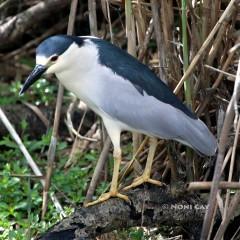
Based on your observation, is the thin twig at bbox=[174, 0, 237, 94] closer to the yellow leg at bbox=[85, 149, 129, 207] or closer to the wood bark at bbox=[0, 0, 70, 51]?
the yellow leg at bbox=[85, 149, 129, 207]

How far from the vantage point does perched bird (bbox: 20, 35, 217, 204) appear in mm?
2770

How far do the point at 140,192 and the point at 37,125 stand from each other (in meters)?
1.58

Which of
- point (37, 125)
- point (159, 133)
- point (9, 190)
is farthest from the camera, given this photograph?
point (37, 125)

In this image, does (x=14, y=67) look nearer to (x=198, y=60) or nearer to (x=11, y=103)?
(x=11, y=103)

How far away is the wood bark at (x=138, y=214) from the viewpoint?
2.68m

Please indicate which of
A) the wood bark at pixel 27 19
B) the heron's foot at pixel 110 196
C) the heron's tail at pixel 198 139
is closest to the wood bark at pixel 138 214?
the heron's foot at pixel 110 196

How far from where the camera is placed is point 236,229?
296 centimetres

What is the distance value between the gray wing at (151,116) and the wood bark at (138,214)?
238 millimetres

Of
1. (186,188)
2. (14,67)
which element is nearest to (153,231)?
(186,188)

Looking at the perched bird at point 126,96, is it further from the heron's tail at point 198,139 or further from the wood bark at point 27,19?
the wood bark at point 27,19

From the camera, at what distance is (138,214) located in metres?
2.81

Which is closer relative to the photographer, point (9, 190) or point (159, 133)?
point (159, 133)

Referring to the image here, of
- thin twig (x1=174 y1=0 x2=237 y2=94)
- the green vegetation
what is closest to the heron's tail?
thin twig (x1=174 y1=0 x2=237 y2=94)

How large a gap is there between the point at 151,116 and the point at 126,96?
12cm
